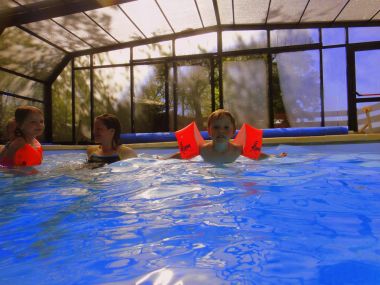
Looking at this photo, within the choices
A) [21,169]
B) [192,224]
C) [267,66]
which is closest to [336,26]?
[267,66]

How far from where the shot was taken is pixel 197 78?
10.6 metres

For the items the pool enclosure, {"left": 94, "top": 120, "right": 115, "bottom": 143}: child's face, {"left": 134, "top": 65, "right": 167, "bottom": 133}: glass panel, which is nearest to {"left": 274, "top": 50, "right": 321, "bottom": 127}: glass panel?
the pool enclosure

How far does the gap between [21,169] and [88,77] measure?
8.27 metres

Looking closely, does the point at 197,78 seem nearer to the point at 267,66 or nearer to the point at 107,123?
the point at 267,66

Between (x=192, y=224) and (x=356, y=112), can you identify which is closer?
(x=192, y=224)

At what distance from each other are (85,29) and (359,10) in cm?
689

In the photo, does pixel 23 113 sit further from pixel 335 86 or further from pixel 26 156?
pixel 335 86

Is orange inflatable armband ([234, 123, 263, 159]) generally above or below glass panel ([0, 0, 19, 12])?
below

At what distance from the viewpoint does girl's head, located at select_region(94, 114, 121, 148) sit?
150 inches

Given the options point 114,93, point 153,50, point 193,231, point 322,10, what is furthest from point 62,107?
point 193,231

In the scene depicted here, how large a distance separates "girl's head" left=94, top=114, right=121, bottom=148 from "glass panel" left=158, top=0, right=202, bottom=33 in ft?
16.8

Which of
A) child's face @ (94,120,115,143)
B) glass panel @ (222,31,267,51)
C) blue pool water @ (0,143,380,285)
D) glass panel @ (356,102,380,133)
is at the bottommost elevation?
blue pool water @ (0,143,380,285)

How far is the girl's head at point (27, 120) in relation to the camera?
12.1ft

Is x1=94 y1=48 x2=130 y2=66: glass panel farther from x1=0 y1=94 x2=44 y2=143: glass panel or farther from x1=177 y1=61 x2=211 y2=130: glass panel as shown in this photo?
x1=0 y1=94 x2=44 y2=143: glass panel
